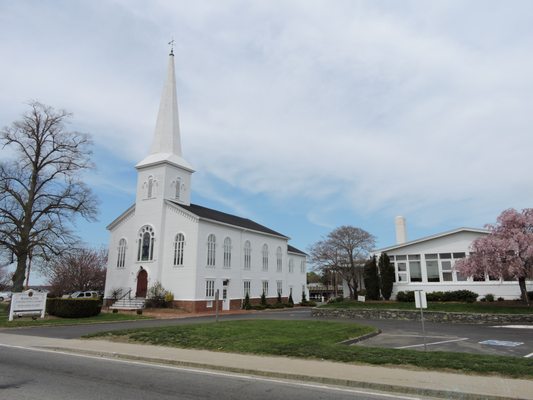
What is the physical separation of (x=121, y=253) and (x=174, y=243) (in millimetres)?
6807

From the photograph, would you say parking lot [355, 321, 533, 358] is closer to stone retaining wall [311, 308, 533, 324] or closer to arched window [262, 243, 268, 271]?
stone retaining wall [311, 308, 533, 324]

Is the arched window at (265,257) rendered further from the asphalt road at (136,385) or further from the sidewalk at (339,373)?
the asphalt road at (136,385)

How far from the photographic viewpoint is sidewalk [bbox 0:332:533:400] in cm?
712

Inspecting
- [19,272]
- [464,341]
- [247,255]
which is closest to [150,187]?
[247,255]

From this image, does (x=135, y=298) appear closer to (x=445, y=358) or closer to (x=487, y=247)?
(x=487, y=247)

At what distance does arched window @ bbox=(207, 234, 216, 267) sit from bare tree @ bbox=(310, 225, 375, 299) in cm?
2590

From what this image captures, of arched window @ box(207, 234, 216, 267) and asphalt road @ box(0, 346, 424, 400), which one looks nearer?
asphalt road @ box(0, 346, 424, 400)

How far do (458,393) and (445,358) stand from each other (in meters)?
2.79

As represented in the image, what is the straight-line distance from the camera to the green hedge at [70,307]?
25.5 metres

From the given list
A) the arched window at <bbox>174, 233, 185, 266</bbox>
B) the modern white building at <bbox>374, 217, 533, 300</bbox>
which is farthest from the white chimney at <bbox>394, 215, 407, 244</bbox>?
the arched window at <bbox>174, 233, 185, 266</bbox>

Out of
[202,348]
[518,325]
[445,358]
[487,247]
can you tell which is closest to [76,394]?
[202,348]

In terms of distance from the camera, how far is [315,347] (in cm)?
1133

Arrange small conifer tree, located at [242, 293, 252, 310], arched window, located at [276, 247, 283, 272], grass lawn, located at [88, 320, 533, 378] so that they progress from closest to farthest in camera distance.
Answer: grass lawn, located at [88, 320, 533, 378] < small conifer tree, located at [242, 293, 252, 310] < arched window, located at [276, 247, 283, 272]

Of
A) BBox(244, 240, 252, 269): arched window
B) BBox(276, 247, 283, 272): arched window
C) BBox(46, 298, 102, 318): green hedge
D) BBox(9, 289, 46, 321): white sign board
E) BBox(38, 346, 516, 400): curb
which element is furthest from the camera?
BBox(276, 247, 283, 272): arched window
